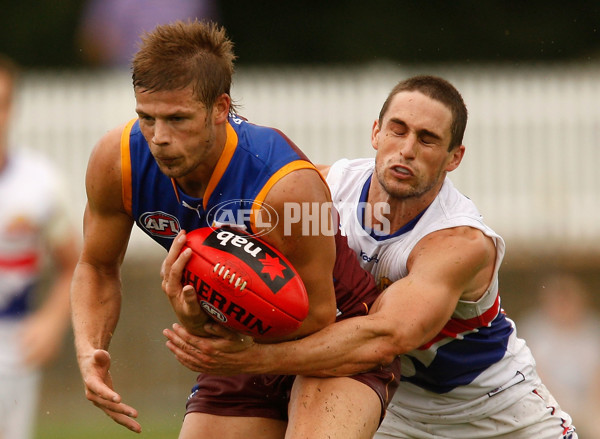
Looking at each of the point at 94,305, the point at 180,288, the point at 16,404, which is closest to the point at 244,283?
the point at 180,288

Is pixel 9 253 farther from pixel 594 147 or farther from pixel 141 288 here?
pixel 594 147

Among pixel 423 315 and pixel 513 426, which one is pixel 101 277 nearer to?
pixel 423 315

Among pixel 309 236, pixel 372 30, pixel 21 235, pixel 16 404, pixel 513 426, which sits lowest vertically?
pixel 16 404

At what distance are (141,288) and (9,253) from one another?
347 centimetres

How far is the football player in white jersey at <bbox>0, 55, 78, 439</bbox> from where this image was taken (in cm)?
681

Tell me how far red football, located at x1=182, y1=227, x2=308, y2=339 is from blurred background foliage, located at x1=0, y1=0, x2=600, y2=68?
11.1m

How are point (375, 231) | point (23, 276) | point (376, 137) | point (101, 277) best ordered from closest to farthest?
point (101, 277), point (375, 231), point (376, 137), point (23, 276)

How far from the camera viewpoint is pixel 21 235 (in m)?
6.88

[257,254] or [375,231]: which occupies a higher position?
[257,254]

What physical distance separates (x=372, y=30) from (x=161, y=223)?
11.4 metres

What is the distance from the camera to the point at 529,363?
18.6 feet

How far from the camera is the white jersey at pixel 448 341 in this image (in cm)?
520

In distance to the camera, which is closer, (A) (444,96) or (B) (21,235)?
(A) (444,96)

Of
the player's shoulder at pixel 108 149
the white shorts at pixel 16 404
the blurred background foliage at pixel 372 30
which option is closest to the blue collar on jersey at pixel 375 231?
the player's shoulder at pixel 108 149
